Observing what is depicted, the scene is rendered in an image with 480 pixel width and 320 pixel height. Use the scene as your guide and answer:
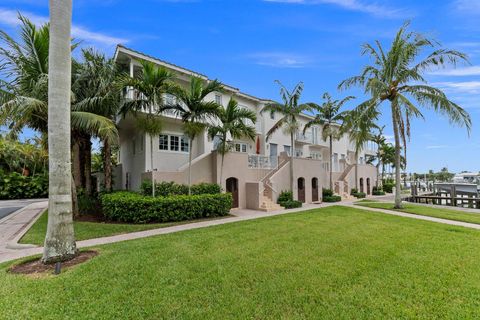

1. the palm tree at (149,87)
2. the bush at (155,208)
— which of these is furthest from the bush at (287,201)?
the palm tree at (149,87)

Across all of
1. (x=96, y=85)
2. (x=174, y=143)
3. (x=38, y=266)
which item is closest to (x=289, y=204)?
(x=174, y=143)

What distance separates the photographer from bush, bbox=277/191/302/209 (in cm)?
1681

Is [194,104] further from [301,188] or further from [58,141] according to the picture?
[301,188]

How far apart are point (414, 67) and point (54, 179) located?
1817 centimetres

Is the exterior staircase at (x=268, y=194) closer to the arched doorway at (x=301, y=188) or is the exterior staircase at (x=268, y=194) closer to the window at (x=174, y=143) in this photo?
the arched doorway at (x=301, y=188)

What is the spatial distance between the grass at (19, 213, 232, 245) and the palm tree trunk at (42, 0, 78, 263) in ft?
9.45

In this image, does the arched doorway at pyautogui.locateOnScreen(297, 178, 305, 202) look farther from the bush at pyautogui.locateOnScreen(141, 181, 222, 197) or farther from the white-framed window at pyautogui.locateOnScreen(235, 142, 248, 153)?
the bush at pyautogui.locateOnScreen(141, 181, 222, 197)

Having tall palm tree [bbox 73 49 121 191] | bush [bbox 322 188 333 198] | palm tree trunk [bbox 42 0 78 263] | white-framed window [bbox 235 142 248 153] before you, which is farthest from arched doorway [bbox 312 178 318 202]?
palm tree trunk [bbox 42 0 78 263]

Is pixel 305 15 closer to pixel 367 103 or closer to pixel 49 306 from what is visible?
pixel 367 103

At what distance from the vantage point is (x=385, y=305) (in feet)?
12.5

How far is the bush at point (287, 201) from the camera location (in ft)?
55.1

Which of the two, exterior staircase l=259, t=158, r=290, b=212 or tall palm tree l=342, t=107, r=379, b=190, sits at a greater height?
tall palm tree l=342, t=107, r=379, b=190

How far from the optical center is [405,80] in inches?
575

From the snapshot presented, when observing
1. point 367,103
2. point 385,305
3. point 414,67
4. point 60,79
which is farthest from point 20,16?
point 414,67
